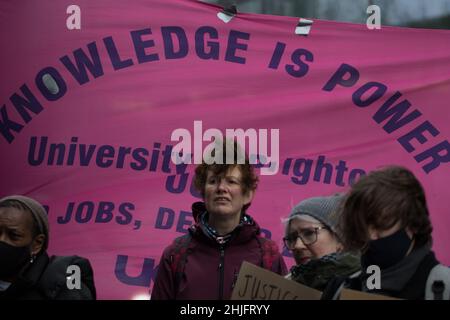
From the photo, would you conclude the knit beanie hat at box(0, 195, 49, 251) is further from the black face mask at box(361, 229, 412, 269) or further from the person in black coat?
the black face mask at box(361, 229, 412, 269)

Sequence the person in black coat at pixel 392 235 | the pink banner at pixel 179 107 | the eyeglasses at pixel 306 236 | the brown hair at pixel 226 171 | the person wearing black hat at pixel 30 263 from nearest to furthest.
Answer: the person in black coat at pixel 392 235 → the eyeglasses at pixel 306 236 → the person wearing black hat at pixel 30 263 → the brown hair at pixel 226 171 → the pink banner at pixel 179 107

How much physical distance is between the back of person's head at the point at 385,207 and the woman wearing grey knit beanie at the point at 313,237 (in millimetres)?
528

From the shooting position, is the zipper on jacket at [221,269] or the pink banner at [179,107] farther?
the pink banner at [179,107]

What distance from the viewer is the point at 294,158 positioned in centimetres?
461

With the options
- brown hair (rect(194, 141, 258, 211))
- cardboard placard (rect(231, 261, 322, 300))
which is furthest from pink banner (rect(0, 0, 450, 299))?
cardboard placard (rect(231, 261, 322, 300))

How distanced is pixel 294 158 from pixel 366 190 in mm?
1910

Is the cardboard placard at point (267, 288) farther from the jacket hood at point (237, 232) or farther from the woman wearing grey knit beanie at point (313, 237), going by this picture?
the jacket hood at point (237, 232)

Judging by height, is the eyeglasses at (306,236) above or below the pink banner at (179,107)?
below

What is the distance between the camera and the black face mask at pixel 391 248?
2.61 m

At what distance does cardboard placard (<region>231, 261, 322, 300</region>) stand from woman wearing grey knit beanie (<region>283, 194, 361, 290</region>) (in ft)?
1.81

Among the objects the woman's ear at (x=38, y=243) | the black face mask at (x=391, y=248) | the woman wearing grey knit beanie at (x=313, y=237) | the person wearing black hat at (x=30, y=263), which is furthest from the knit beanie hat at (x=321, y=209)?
the woman's ear at (x=38, y=243)

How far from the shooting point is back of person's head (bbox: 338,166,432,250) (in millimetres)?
2656

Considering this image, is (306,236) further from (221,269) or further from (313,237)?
(221,269)
